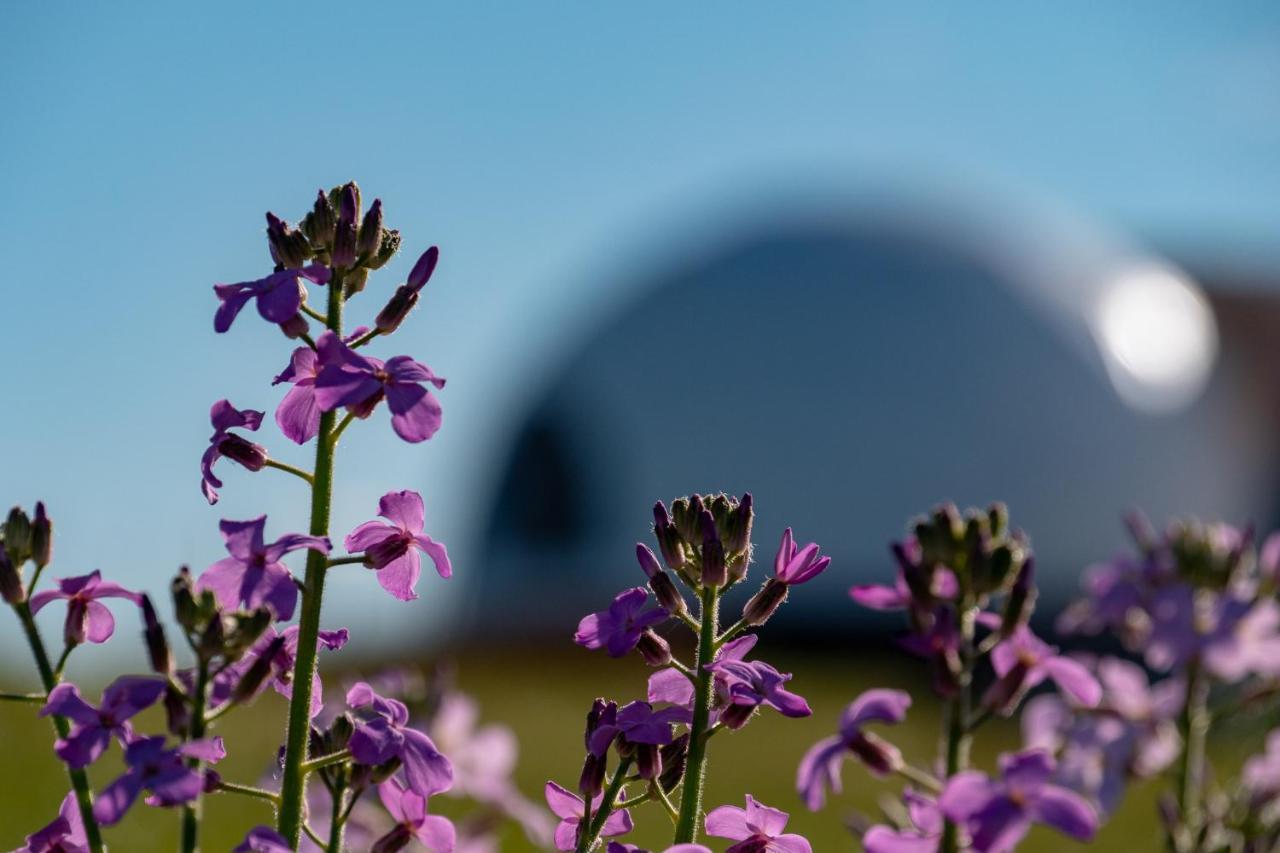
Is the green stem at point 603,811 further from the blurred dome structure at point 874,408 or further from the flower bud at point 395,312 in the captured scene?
the blurred dome structure at point 874,408

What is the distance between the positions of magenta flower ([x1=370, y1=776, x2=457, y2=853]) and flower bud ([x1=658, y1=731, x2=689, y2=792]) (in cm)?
23

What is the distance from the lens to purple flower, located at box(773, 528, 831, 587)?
149 cm

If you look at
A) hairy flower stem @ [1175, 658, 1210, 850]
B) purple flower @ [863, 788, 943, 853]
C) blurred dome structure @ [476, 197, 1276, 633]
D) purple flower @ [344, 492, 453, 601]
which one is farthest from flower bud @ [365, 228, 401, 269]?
blurred dome structure @ [476, 197, 1276, 633]

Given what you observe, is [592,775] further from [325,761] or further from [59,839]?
[59,839]

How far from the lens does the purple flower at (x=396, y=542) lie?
146 cm

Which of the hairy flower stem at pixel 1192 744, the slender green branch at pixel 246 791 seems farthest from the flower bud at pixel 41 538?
the hairy flower stem at pixel 1192 744

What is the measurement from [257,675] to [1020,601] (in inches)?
33.9

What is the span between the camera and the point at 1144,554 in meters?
2.97

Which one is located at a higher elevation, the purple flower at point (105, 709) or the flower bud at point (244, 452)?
the flower bud at point (244, 452)

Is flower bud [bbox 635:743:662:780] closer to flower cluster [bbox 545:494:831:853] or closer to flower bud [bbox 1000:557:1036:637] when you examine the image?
flower cluster [bbox 545:494:831:853]

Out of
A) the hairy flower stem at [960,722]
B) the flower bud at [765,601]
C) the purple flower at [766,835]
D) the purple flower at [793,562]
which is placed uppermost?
the purple flower at [793,562]

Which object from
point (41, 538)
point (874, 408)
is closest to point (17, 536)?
point (41, 538)

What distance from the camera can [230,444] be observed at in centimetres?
147

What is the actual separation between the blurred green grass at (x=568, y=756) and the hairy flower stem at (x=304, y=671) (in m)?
1.05
